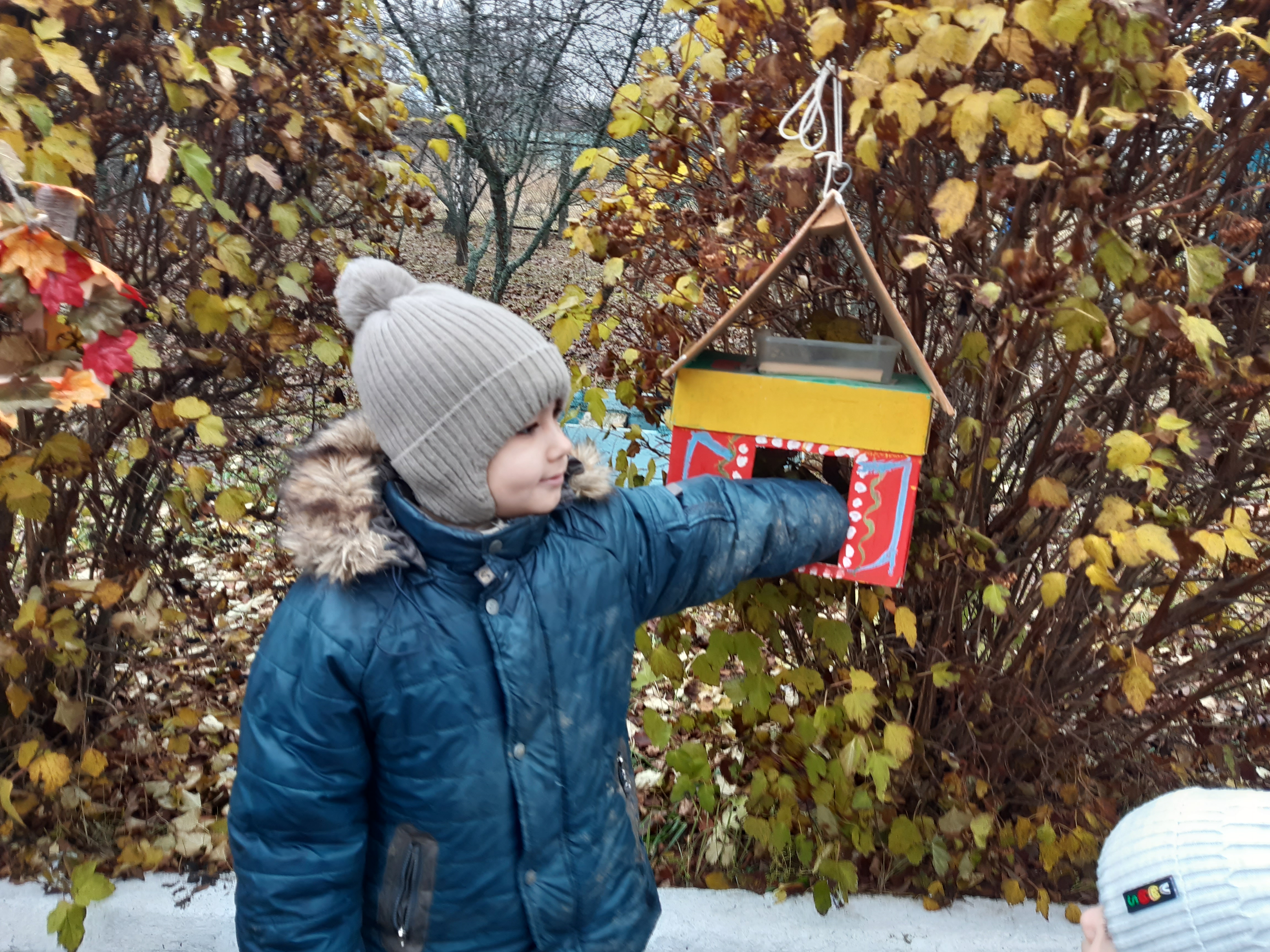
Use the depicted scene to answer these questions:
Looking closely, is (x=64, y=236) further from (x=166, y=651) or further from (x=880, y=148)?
(x=166, y=651)

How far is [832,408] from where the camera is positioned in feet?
5.11

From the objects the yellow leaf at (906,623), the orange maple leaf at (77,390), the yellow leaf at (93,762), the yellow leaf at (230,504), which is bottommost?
the yellow leaf at (93,762)

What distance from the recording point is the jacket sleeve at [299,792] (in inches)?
54.5

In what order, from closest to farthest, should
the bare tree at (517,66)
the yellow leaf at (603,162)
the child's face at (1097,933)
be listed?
the child's face at (1097,933) < the yellow leaf at (603,162) < the bare tree at (517,66)

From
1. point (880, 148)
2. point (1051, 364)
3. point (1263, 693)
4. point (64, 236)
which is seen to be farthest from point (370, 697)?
point (1263, 693)

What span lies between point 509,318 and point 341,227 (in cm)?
154

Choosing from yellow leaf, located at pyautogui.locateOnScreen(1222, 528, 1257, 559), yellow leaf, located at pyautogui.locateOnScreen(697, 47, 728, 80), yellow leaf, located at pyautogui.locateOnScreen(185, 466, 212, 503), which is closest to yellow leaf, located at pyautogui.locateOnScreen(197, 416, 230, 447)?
yellow leaf, located at pyautogui.locateOnScreen(185, 466, 212, 503)

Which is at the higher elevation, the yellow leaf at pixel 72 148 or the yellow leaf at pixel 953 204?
the yellow leaf at pixel 953 204

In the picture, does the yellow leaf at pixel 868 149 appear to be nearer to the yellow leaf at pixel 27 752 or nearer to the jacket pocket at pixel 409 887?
the jacket pocket at pixel 409 887

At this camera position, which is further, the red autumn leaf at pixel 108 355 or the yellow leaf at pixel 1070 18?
the red autumn leaf at pixel 108 355

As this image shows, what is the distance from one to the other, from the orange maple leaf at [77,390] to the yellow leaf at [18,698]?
4.42 feet

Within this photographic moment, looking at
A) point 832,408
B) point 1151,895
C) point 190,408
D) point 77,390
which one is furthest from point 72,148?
point 1151,895

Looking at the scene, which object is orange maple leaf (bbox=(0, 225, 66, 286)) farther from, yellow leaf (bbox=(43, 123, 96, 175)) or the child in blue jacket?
yellow leaf (bbox=(43, 123, 96, 175))

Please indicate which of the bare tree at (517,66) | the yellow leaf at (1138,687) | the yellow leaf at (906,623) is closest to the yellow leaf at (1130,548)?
the yellow leaf at (1138,687)
